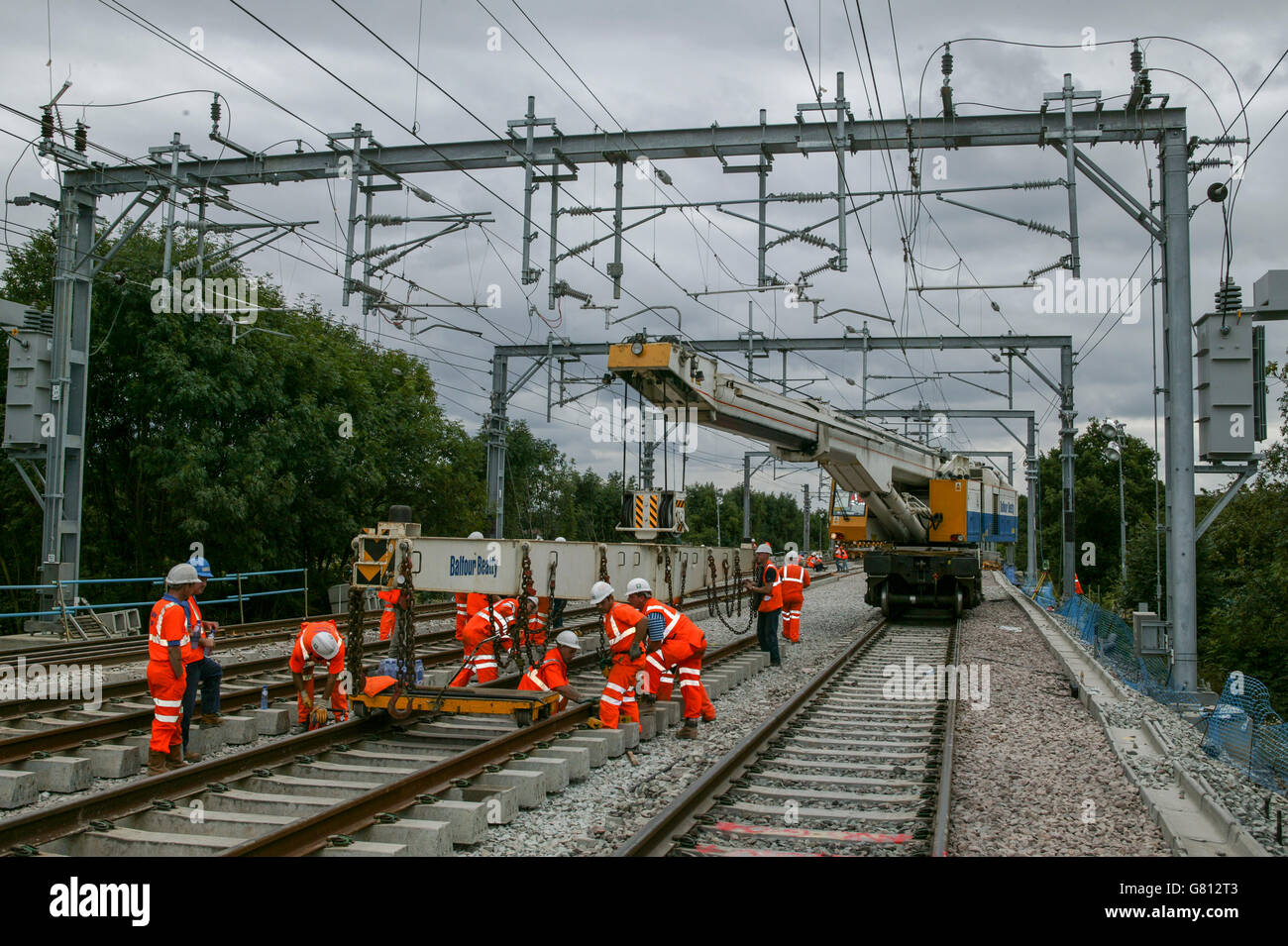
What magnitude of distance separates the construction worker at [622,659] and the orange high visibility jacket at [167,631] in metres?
3.43

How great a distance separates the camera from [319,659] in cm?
948

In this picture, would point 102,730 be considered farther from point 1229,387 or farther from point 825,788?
point 1229,387

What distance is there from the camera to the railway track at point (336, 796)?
5.68 meters

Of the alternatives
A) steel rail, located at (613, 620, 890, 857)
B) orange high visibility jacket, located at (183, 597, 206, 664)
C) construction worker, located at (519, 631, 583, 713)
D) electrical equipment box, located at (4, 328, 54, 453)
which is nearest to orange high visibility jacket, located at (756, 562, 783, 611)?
steel rail, located at (613, 620, 890, 857)

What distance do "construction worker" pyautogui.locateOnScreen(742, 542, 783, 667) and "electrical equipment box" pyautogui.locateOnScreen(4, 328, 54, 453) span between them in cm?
1169

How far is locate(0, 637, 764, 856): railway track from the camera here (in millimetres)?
5676

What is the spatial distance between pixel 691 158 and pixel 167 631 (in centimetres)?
1002

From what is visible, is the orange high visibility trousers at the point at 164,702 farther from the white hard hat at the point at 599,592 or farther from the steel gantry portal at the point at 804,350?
the steel gantry portal at the point at 804,350

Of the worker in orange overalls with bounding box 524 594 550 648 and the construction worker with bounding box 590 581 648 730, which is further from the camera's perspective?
the worker in orange overalls with bounding box 524 594 550 648

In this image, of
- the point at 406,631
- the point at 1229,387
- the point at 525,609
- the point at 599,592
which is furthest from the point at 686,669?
the point at 1229,387

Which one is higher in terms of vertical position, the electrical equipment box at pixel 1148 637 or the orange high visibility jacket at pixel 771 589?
the orange high visibility jacket at pixel 771 589

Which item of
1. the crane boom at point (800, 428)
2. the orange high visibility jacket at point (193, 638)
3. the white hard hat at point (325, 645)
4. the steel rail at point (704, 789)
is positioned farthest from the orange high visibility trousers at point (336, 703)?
the crane boom at point (800, 428)

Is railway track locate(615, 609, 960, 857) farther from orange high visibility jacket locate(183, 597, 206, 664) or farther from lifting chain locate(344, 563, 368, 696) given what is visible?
orange high visibility jacket locate(183, 597, 206, 664)
